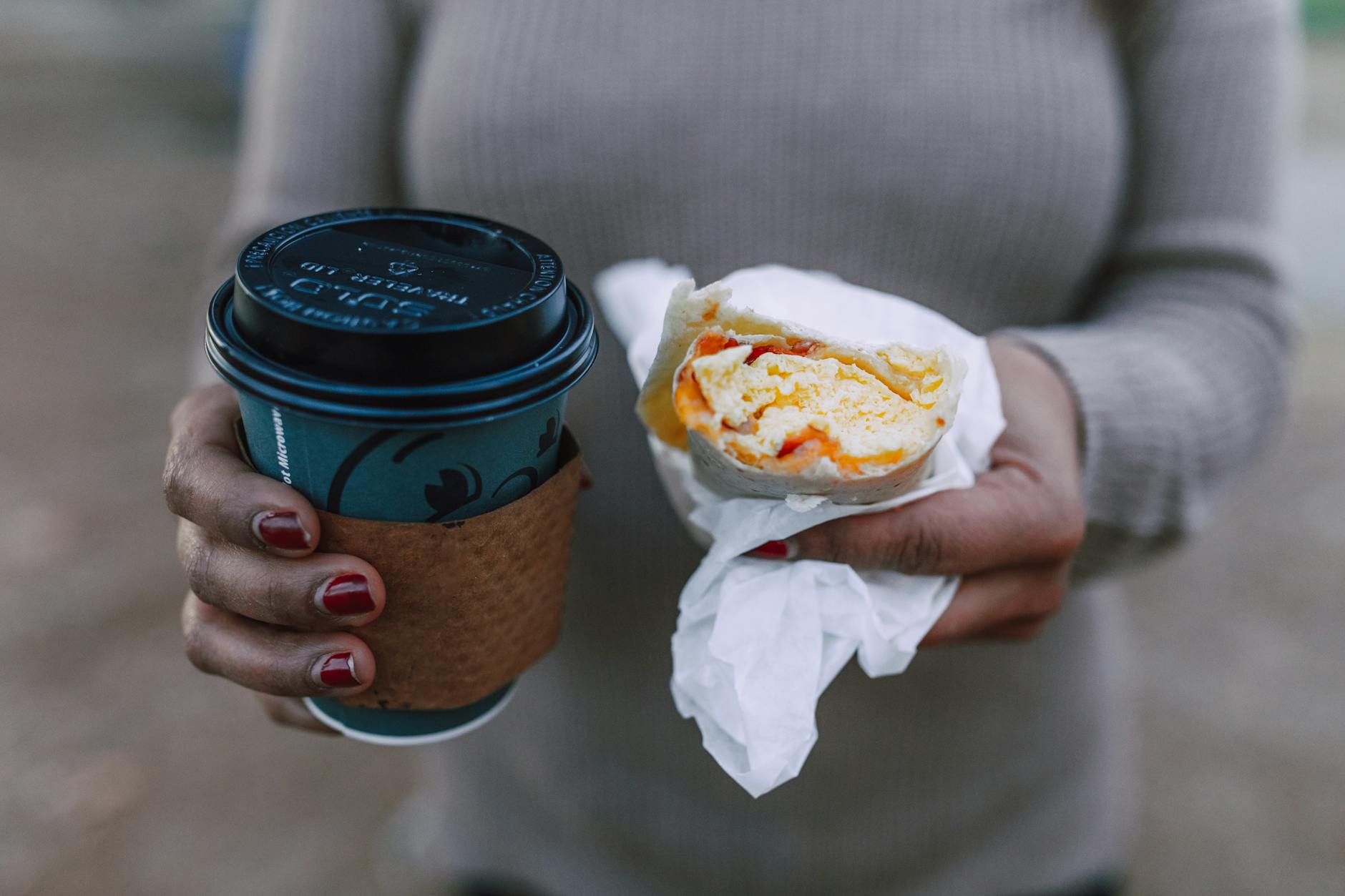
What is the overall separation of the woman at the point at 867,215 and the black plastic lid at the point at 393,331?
487 millimetres

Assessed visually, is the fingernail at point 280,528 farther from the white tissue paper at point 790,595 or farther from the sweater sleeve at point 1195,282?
the sweater sleeve at point 1195,282

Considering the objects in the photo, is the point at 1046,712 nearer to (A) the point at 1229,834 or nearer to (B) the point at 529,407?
(B) the point at 529,407

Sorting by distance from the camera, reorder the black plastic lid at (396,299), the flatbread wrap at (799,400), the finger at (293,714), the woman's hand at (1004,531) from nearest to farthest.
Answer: the black plastic lid at (396,299) → the flatbread wrap at (799,400) → the woman's hand at (1004,531) → the finger at (293,714)

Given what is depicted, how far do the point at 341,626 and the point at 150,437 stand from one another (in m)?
3.89

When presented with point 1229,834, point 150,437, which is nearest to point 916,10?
point 1229,834

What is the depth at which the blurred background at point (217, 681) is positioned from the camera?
8.61 feet

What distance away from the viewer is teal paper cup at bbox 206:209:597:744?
799mm

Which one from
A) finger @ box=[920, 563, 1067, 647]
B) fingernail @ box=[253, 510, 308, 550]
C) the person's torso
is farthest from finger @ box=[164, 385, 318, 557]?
finger @ box=[920, 563, 1067, 647]

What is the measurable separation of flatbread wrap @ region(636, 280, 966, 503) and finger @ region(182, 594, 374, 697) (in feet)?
1.32

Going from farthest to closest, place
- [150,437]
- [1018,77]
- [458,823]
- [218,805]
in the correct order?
1. [150,437]
2. [218,805]
3. [458,823]
4. [1018,77]

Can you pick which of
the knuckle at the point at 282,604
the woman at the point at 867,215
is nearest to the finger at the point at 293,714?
the woman at the point at 867,215

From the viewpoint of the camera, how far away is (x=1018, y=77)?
1329mm

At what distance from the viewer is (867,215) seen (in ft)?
4.51

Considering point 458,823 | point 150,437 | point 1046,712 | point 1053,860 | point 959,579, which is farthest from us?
point 150,437
